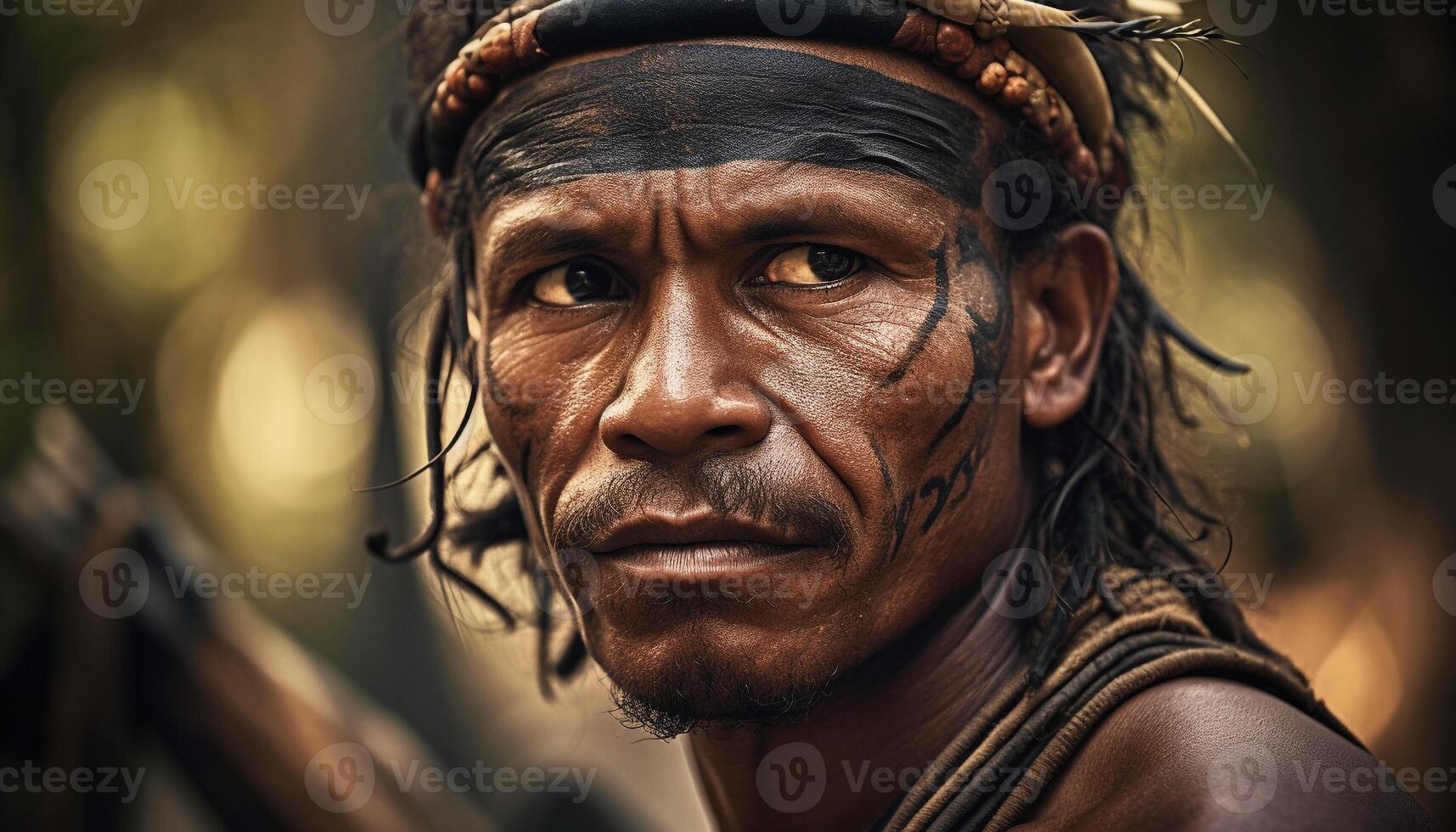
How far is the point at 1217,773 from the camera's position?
4.98ft

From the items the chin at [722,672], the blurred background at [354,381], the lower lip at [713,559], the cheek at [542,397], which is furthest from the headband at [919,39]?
the chin at [722,672]

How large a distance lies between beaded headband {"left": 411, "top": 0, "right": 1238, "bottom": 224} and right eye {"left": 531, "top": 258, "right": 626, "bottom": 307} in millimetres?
369

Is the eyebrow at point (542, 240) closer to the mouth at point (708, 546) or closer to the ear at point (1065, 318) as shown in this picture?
the mouth at point (708, 546)

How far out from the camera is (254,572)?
783cm

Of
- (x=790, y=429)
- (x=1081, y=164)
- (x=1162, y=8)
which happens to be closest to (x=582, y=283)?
(x=790, y=429)

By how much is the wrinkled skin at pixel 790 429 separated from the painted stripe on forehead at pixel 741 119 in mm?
21

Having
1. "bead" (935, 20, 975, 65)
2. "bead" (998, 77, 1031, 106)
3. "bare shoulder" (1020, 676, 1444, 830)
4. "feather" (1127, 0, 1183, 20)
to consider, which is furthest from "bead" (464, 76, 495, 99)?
"bare shoulder" (1020, 676, 1444, 830)

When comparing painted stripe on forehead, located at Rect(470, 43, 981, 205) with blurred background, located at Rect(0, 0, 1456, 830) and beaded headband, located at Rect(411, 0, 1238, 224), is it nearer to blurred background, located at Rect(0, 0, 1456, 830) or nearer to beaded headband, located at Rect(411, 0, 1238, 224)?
beaded headband, located at Rect(411, 0, 1238, 224)

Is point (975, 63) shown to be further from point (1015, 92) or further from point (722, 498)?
point (722, 498)

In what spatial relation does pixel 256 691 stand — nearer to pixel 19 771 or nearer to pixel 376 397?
pixel 19 771

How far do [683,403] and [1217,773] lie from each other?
2.87 ft

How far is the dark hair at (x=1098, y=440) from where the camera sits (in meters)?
2.17

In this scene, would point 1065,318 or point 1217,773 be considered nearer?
point 1217,773

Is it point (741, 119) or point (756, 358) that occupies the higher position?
point (741, 119)
